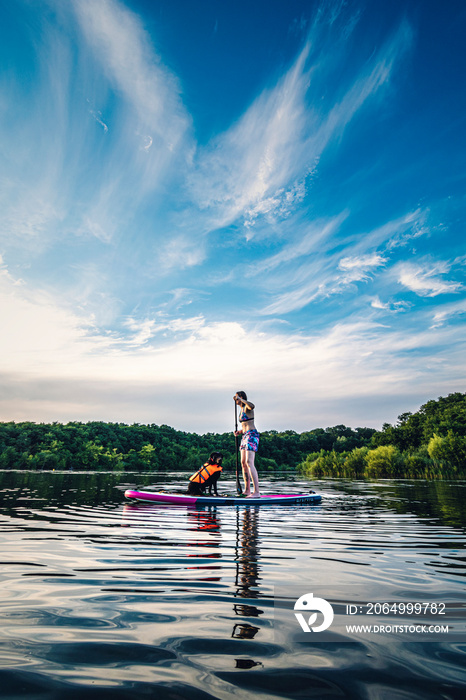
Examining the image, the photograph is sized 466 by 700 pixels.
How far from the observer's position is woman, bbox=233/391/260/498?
1020 centimetres

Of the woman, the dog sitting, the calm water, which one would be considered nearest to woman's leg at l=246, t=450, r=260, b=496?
the woman

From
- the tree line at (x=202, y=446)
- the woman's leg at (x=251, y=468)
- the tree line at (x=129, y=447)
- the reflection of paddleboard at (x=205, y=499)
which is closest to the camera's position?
the reflection of paddleboard at (x=205, y=499)

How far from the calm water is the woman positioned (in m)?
4.40

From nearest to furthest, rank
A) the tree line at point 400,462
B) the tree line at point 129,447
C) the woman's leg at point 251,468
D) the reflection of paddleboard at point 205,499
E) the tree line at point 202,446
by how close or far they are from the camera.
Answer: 1. the reflection of paddleboard at point 205,499
2. the woman's leg at point 251,468
3. the tree line at point 400,462
4. the tree line at point 202,446
5. the tree line at point 129,447

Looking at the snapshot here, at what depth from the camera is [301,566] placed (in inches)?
149

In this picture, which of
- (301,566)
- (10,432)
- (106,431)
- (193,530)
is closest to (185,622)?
(301,566)

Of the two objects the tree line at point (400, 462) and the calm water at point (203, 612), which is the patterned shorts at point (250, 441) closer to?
the calm water at point (203, 612)

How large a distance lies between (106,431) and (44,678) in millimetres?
79858

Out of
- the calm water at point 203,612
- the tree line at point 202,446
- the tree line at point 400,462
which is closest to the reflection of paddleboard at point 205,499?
the calm water at point 203,612

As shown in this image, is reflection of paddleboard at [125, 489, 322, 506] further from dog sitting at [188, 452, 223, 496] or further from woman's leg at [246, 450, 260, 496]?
dog sitting at [188, 452, 223, 496]

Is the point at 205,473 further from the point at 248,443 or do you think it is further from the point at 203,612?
the point at 203,612

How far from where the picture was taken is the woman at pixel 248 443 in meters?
10.2

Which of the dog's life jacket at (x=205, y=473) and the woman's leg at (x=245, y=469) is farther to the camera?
the dog's life jacket at (x=205, y=473)

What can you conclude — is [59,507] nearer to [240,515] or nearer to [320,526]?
[240,515]
